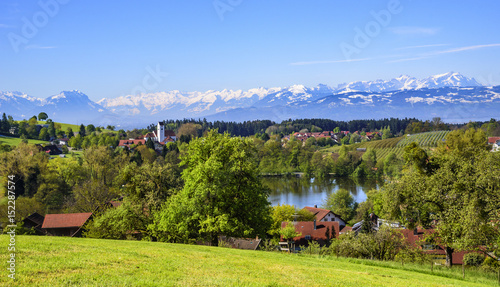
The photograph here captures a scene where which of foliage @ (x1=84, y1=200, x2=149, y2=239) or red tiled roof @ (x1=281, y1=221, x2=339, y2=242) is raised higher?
foliage @ (x1=84, y1=200, x2=149, y2=239)

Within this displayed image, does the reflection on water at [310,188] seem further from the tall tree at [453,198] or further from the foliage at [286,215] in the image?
the tall tree at [453,198]

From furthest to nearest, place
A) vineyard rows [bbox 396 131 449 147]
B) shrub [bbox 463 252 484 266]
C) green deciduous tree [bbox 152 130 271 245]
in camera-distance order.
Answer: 1. vineyard rows [bbox 396 131 449 147]
2. shrub [bbox 463 252 484 266]
3. green deciduous tree [bbox 152 130 271 245]

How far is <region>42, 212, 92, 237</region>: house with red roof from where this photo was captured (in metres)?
35.3

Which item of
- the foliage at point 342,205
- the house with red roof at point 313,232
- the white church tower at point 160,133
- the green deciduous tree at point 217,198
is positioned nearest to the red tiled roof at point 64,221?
the green deciduous tree at point 217,198

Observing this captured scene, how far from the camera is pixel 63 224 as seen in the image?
1400 inches

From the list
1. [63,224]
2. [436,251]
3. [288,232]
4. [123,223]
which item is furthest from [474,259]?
[63,224]

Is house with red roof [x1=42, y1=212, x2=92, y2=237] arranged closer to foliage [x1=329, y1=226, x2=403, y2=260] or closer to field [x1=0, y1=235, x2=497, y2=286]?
foliage [x1=329, y1=226, x2=403, y2=260]

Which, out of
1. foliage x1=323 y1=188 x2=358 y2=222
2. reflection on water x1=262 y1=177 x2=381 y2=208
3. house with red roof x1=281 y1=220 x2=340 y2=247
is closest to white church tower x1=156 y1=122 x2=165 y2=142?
reflection on water x1=262 y1=177 x2=381 y2=208

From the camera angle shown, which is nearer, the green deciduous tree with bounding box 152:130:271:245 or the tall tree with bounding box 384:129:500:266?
the tall tree with bounding box 384:129:500:266

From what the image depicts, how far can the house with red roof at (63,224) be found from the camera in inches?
1390

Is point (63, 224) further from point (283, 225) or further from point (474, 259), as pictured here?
point (474, 259)

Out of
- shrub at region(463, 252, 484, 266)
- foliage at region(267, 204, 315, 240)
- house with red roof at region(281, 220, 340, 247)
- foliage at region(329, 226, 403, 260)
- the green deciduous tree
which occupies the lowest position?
house with red roof at region(281, 220, 340, 247)

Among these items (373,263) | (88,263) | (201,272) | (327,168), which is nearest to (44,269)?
(88,263)

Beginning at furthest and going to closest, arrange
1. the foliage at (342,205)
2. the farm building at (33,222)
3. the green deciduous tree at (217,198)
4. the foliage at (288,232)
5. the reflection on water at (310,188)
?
1. the reflection on water at (310,188)
2. the foliage at (342,205)
3. the foliage at (288,232)
4. the farm building at (33,222)
5. the green deciduous tree at (217,198)
